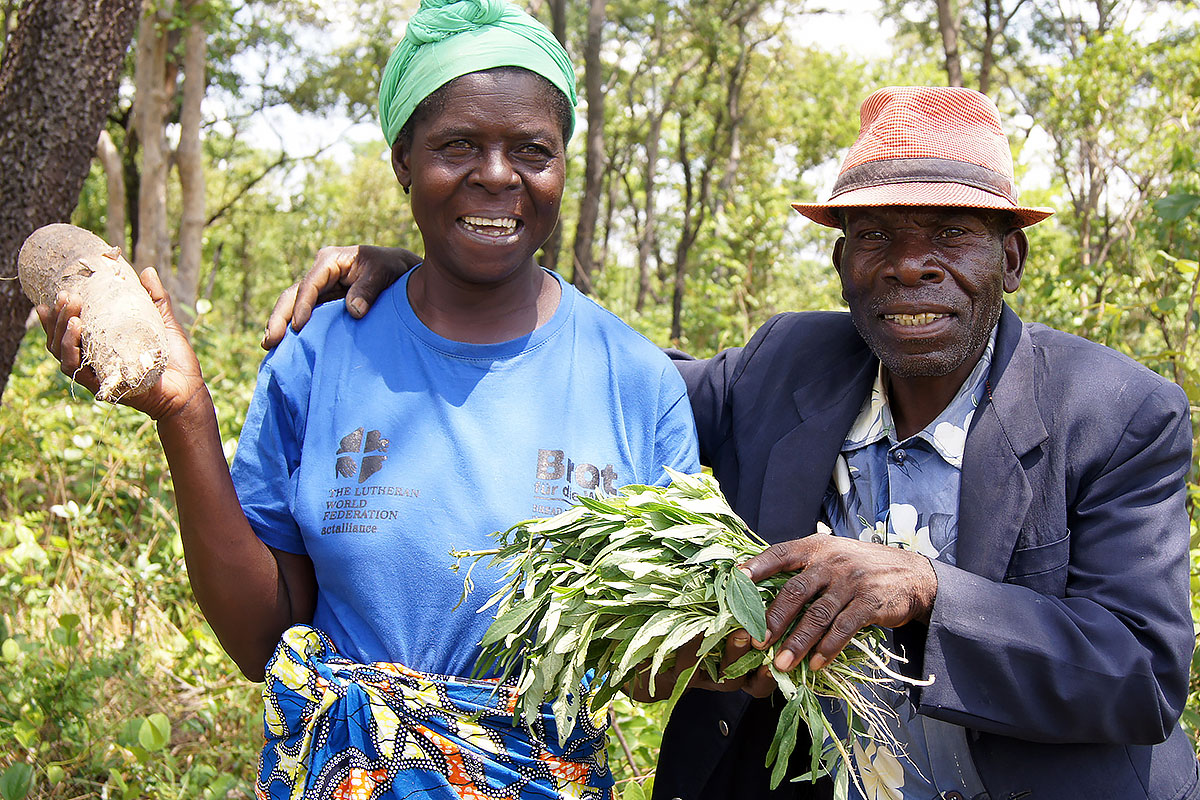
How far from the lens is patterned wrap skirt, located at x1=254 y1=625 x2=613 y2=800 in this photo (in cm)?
166

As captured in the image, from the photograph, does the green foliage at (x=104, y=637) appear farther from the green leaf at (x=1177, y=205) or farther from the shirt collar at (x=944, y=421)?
the green leaf at (x=1177, y=205)

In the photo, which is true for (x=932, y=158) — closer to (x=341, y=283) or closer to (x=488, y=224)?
(x=488, y=224)

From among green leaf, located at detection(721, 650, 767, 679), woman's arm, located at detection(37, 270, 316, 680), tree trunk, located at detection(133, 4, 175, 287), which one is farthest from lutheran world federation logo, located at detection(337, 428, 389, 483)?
tree trunk, located at detection(133, 4, 175, 287)

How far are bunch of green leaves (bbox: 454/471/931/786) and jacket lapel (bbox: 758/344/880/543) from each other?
304 mm

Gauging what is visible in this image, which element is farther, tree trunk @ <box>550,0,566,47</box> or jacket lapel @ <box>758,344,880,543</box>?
tree trunk @ <box>550,0,566,47</box>

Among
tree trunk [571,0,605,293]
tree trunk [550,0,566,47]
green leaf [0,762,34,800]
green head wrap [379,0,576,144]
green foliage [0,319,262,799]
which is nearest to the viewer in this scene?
green head wrap [379,0,576,144]

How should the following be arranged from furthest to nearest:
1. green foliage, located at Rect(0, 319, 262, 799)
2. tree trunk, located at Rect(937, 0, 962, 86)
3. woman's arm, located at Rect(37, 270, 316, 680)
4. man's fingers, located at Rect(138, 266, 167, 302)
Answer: tree trunk, located at Rect(937, 0, 962, 86) → green foliage, located at Rect(0, 319, 262, 799) → man's fingers, located at Rect(138, 266, 167, 302) → woman's arm, located at Rect(37, 270, 316, 680)

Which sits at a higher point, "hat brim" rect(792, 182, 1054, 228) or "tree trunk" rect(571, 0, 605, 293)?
"tree trunk" rect(571, 0, 605, 293)

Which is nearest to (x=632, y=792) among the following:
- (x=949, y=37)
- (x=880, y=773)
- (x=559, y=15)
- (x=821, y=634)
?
(x=880, y=773)

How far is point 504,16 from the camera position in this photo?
1.88 meters

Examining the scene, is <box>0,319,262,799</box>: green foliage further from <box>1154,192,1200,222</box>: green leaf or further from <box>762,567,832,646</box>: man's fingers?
<box>1154,192,1200,222</box>: green leaf

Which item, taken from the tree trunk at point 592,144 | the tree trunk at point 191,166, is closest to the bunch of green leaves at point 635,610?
the tree trunk at point 592,144

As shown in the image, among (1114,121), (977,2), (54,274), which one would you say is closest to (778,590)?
(54,274)

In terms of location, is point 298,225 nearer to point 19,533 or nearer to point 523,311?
point 19,533
